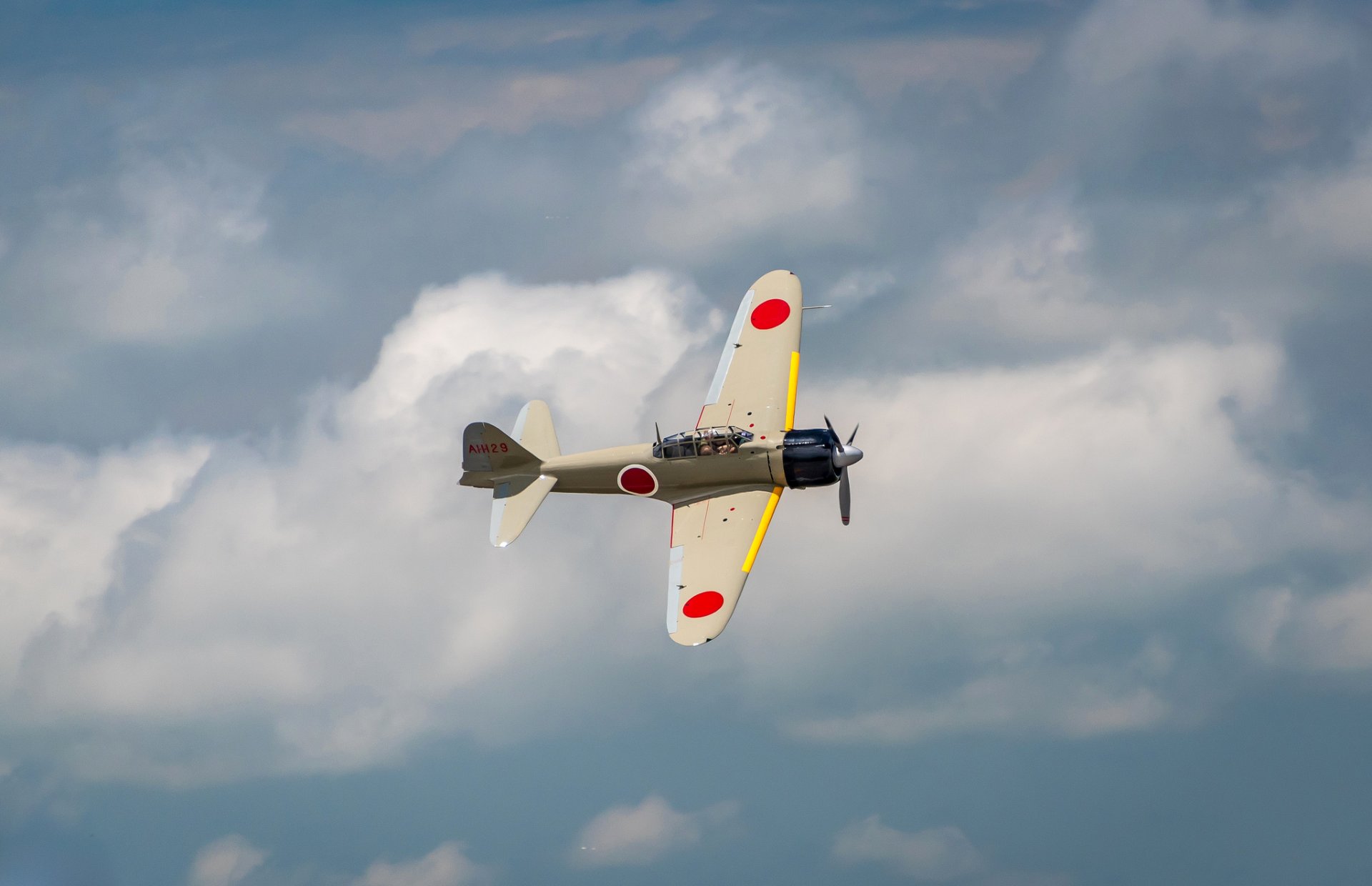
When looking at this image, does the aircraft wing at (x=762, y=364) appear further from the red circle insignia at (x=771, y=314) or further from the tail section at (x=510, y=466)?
the tail section at (x=510, y=466)

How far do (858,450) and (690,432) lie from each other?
7.08 m

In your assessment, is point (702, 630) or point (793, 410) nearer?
point (702, 630)

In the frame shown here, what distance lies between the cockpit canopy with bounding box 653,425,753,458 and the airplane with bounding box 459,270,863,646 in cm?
4

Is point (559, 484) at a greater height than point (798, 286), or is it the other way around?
point (798, 286)

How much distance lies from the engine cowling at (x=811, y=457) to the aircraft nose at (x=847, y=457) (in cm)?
→ 11

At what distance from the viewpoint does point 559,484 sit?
6600cm

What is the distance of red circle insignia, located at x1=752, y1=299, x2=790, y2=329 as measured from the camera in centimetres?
7106

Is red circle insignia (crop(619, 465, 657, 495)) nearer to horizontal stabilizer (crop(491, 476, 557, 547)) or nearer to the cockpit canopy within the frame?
the cockpit canopy

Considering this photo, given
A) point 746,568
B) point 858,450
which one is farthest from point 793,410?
point 746,568

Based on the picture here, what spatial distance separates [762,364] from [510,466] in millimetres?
12239

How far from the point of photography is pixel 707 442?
2498 inches

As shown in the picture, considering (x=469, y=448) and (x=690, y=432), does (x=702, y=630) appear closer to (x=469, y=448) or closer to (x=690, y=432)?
(x=690, y=432)

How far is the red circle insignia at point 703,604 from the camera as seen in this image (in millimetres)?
57688

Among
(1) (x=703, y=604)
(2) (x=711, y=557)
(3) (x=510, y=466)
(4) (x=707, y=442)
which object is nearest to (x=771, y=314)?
(4) (x=707, y=442)
